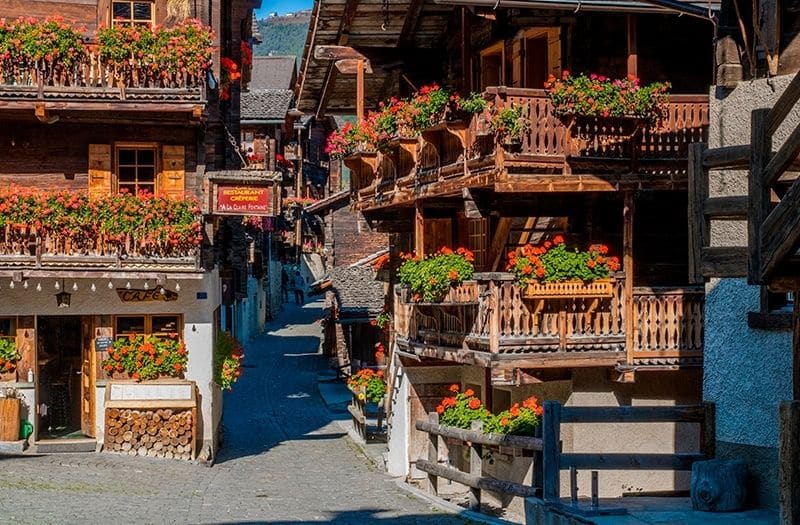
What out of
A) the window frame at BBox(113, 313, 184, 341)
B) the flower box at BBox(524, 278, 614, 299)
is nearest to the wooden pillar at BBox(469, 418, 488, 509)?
the flower box at BBox(524, 278, 614, 299)

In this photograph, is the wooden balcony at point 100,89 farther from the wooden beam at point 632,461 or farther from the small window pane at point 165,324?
the wooden beam at point 632,461

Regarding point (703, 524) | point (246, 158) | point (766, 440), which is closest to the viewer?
point (703, 524)

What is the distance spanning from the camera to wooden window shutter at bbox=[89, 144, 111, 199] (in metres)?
23.6

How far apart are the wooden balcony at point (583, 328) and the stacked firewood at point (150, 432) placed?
284 inches

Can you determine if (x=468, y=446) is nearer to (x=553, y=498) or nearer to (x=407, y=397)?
(x=407, y=397)

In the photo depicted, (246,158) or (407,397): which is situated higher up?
(246,158)

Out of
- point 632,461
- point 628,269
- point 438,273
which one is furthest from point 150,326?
point 632,461

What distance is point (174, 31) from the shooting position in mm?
22797

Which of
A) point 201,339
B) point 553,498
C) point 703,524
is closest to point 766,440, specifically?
point 703,524

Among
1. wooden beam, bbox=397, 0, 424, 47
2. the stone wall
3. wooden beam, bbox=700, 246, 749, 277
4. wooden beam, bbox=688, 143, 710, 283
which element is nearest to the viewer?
wooden beam, bbox=700, 246, 749, 277

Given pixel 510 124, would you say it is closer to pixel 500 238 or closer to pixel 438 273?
pixel 438 273

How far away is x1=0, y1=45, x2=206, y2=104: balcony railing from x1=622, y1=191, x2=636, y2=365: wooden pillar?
8479 mm

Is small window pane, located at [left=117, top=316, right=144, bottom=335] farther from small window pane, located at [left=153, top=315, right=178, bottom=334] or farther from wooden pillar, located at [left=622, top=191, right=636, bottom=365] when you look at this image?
wooden pillar, located at [left=622, top=191, right=636, bottom=365]

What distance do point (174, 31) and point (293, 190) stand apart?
45.0 metres
